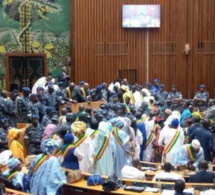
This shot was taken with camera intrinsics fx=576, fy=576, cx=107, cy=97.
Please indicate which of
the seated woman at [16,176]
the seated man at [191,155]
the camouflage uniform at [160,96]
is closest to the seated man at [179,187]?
the seated woman at [16,176]

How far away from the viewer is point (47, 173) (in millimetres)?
7852

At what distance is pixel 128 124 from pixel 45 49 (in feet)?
34.1

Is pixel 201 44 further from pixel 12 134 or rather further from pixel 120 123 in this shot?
pixel 12 134

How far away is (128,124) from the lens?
11414 millimetres

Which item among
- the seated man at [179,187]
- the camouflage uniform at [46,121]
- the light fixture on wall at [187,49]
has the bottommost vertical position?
the seated man at [179,187]

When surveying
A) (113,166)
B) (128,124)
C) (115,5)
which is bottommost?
(113,166)

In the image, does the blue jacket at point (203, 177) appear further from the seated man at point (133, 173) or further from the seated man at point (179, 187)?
the seated man at point (179, 187)

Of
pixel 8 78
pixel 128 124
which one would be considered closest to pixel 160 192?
pixel 128 124

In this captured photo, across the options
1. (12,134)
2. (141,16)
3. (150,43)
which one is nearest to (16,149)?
(12,134)

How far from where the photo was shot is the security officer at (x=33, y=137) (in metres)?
11.2

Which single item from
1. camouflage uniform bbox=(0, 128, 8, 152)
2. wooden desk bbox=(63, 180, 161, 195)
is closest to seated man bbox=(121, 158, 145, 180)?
wooden desk bbox=(63, 180, 161, 195)

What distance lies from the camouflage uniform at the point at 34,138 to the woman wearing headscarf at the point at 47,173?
325 cm

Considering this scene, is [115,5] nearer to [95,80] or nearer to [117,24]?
[117,24]

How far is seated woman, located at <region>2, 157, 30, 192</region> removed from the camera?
8070mm
